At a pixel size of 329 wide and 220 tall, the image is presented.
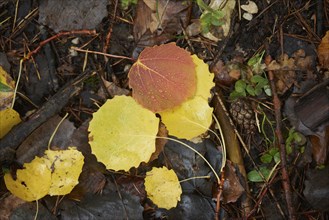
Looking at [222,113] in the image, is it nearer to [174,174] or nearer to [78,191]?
[174,174]

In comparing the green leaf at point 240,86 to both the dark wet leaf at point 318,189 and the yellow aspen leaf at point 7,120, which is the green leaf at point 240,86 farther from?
the yellow aspen leaf at point 7,120

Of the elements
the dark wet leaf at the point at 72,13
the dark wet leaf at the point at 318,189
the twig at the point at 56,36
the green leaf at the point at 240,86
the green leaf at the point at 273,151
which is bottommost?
the dark wet leaf at the point at 318,189

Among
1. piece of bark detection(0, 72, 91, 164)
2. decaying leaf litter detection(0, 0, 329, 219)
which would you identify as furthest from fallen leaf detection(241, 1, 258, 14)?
piece of bark detection(0, 72, 91, 164)

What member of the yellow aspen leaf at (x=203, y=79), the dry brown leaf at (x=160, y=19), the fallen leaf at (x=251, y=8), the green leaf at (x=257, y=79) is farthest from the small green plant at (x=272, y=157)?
the dry brown leaf at (x=160, y=19)

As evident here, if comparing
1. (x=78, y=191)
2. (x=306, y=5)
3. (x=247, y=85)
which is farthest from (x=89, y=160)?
(x=306, y=5)

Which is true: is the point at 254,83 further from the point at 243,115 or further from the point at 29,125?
the point at 29,125

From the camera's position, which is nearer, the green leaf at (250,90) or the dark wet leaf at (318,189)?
the dark wet leaf at (318,189)
